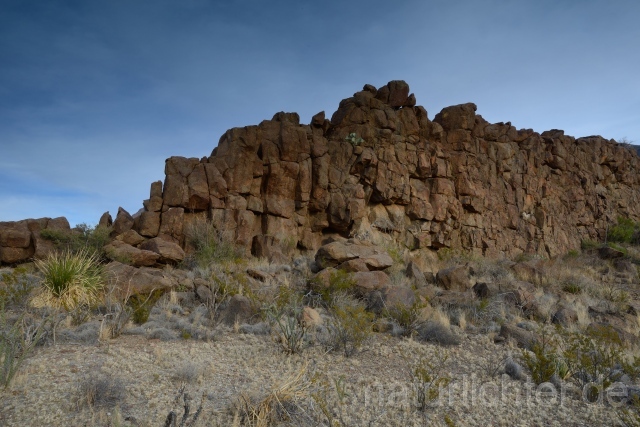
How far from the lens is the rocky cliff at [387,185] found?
19172 millimetres

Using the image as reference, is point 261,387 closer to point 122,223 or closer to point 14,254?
point 14,254

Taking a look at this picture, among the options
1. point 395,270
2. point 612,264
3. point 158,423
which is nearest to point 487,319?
point 395,270

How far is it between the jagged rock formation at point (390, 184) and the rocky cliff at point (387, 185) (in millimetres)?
60

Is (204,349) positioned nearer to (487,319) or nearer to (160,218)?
(487,319)

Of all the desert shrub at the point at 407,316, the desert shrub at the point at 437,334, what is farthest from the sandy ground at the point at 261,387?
the desert shrub at the point at 407,316

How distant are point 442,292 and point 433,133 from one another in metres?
14.9

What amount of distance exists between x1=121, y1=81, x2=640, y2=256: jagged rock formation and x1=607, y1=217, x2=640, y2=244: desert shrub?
0.66 m

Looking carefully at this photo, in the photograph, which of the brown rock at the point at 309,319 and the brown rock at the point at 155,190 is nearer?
the brown rock at the point at 309,319

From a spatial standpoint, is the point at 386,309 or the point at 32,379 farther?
the point at 386,309

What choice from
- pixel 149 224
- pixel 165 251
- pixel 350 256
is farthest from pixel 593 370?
pixel 149 224

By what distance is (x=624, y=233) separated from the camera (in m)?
29.9

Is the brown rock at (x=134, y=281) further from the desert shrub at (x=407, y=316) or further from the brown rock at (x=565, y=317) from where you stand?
the brown rock at (x=565, y=317)

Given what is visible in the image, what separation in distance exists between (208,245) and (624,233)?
94.3 feet

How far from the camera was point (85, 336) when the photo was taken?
6.66 m
